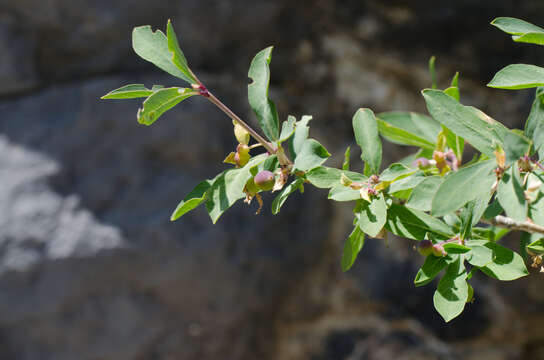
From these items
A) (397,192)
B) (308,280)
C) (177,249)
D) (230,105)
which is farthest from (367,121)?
(308,280)

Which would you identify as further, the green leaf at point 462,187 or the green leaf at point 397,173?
the green leaf at point 397,173

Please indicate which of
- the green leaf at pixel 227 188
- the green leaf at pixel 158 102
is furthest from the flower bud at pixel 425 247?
the green leaf at pixel 158 102

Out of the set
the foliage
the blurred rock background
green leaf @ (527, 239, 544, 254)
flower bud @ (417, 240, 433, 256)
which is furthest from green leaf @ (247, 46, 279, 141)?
the blurred rock background

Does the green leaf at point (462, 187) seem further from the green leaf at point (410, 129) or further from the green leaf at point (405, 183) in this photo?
the green leaf at point (410, 129)

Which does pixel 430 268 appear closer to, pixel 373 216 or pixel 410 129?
pixel 373 216

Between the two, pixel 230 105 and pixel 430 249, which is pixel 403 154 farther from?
pixel 430 249
